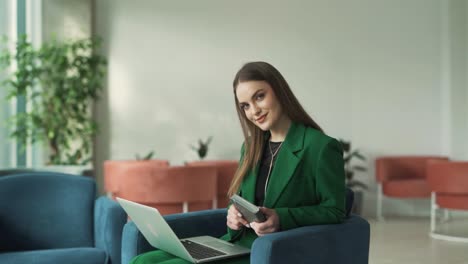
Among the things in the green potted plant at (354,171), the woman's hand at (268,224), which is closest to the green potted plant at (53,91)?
the green potted plant at (354,171)

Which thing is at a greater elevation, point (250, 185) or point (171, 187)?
point (250, 185)

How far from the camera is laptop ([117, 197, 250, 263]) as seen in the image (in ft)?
6.99

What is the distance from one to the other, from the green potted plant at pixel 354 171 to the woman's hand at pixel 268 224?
4.75 metres

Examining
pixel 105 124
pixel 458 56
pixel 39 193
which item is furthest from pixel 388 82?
pixel 39 193

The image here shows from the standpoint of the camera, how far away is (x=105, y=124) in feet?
25.5

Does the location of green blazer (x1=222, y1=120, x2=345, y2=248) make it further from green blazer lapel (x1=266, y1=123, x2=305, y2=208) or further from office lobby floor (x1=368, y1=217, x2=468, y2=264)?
office lobby floor (x1=368, y1=217, x2=468, y2=264)

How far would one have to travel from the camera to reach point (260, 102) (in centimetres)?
231

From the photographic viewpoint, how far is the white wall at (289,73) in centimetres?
774

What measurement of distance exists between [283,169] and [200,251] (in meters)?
0.43

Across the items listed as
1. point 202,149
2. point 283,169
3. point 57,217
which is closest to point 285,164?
point 283,169

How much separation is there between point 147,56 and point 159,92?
19.0 inches

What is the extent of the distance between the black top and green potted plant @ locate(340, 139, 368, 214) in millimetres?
4440

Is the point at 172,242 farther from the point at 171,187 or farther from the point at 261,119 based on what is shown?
the point at 171,187

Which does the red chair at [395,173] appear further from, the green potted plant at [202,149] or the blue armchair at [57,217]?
the blue armchair at [57,217]
